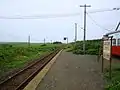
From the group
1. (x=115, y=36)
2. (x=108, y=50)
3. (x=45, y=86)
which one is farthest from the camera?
(x=115, y=36)

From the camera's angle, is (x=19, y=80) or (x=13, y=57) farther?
(x=13, y=57)

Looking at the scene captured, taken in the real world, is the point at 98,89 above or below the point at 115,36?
below

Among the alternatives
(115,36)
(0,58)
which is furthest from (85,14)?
(0,58)

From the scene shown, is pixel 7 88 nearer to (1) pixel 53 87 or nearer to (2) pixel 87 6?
(1) pixel 53 87

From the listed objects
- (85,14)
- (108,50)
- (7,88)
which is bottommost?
(7,88)

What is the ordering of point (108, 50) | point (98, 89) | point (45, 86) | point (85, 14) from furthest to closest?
point (85, 14), point (108, 50), point (45, 86), point (98, 89)

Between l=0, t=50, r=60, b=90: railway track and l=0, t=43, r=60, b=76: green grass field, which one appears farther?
l=0, t=43, r=60, b=76: green grass field

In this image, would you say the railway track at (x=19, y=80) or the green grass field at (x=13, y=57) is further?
the green grass field at (x=13, y=57)

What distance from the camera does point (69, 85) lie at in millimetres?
11695

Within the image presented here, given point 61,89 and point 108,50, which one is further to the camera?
point 108,50

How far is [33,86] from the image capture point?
11656 mm

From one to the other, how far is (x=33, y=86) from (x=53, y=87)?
38.5 inches

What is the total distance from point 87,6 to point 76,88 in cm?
3741

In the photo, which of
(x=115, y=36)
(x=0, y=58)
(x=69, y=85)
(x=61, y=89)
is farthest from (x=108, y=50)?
(x=0, y=58)
